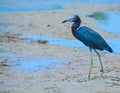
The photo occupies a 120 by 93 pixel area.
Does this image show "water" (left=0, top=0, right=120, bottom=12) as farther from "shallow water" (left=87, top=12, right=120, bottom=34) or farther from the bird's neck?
the bird's neck

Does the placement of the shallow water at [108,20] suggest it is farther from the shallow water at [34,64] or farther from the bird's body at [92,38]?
the bird's body at [92,38]

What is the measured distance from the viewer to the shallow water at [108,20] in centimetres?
1861

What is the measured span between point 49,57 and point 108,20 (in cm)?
783

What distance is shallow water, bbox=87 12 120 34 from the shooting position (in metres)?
18.6

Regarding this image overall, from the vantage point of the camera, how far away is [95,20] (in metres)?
20.8

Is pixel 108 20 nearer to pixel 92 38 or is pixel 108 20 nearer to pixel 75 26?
pixel 75 26

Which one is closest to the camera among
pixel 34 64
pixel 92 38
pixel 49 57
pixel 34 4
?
pixel 92 38

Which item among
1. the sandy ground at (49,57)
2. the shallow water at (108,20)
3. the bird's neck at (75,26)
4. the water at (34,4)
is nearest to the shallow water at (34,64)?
the sandy ground at (49,57)

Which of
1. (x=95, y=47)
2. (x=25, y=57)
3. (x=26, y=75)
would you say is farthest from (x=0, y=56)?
(x=95, y=47)

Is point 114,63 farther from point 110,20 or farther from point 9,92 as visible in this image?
point 110,20

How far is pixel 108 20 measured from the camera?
2034cm

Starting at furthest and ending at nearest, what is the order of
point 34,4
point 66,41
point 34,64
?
point 34,4, point 66,41, point 34,64

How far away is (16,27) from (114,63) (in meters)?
7.20

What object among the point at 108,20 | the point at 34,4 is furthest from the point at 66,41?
→ the point at 34,4
